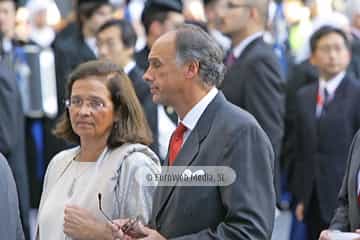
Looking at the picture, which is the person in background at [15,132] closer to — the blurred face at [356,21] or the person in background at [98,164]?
the person in background at [98,164]

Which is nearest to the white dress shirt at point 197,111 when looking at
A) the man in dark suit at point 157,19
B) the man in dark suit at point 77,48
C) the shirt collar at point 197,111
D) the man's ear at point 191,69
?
the shirt collar at point 197,111

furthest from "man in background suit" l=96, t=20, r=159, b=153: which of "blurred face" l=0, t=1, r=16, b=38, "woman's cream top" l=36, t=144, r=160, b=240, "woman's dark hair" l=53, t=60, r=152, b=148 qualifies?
"woman's cream top" l=36, t=144, r=160, b=240

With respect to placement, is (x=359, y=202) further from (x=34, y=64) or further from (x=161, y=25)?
(x=34, y=64)

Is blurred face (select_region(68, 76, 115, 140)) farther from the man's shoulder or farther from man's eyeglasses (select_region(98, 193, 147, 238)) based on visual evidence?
the man's shoulder

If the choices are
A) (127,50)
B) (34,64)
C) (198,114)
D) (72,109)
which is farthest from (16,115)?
(198,114)

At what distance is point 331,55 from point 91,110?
3.52 meters

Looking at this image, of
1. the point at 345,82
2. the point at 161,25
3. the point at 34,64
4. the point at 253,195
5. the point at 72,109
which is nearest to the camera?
the point at 253,195

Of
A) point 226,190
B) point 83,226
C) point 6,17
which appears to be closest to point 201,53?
point 226,190

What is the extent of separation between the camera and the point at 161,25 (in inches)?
340

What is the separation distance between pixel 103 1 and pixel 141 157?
213 inches

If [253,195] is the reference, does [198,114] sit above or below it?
above

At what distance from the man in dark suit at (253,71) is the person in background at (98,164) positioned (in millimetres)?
2074

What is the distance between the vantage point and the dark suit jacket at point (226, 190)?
4.34m

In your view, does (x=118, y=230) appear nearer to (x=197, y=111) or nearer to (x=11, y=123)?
(x=197, y=111)
